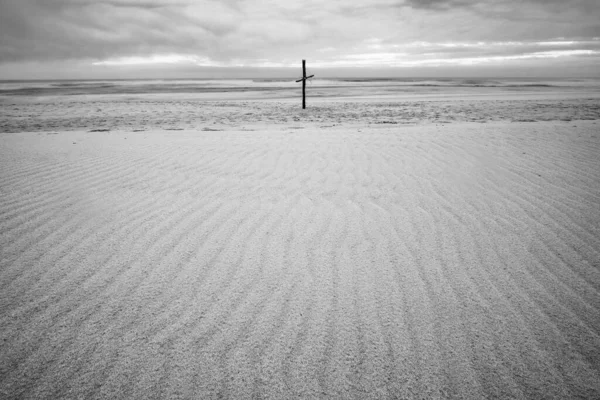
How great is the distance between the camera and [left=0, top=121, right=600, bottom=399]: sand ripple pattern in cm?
172

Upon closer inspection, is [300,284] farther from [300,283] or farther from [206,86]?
[206,86]

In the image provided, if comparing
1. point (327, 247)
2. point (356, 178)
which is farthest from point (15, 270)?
point (356, 178)

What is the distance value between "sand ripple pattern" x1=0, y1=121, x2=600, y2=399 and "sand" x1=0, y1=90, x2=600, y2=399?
13 mm

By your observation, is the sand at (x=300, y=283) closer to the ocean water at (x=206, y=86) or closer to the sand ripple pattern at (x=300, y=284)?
the sand ripple pattern at (x=300, y=284)

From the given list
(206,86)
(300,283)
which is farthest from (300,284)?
(206,86)

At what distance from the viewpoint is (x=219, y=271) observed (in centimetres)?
260

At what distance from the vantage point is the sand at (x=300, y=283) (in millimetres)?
1719

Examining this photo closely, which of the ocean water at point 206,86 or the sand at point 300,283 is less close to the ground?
the ocean water at point 206,86

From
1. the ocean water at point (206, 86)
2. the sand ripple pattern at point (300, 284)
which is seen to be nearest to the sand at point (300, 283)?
the sand ripple pattern at point (300, 284)

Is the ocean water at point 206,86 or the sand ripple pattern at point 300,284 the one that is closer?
the sand ripple pattern at point 300,284

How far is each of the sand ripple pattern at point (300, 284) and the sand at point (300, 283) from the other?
13mm

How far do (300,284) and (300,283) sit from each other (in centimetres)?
1

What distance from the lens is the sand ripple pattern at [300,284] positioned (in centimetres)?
172

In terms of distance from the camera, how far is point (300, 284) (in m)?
2.44
